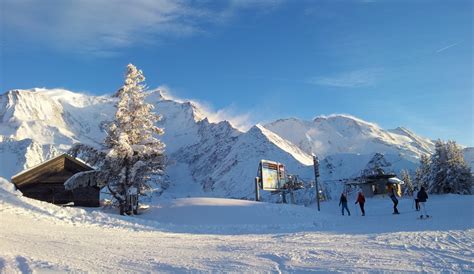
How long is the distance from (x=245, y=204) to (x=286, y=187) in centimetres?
1481

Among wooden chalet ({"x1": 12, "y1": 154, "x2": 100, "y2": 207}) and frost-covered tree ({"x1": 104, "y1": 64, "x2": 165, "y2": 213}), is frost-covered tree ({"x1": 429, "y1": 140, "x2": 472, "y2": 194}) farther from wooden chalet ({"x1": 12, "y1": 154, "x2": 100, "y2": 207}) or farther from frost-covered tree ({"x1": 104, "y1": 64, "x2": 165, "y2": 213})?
wooden chalet ({"x1": 12, "y1": 154, "x2": 100, "y2": 207})

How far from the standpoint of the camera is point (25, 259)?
362 inches

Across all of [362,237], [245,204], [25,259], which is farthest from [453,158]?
[25,259]

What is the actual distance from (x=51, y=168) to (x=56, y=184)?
1153mm

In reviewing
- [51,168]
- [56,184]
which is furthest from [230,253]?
[51,168]

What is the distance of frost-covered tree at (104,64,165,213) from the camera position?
84.3 feet

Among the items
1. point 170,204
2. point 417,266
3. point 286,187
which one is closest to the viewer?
point 417,266

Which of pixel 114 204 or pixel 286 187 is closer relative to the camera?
pixel 114 204

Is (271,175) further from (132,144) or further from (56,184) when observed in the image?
(56,184)

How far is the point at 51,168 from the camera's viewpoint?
31328 mm

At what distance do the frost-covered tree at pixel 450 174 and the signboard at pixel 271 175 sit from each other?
19494mm

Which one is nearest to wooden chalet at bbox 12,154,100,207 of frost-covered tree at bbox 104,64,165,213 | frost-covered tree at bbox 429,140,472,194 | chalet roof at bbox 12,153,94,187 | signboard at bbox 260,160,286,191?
chalet roof at bbox 12,153,94,187

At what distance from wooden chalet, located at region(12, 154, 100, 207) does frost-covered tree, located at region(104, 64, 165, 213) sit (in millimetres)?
5733

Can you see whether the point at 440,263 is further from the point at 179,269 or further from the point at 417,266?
the point at 179,269
